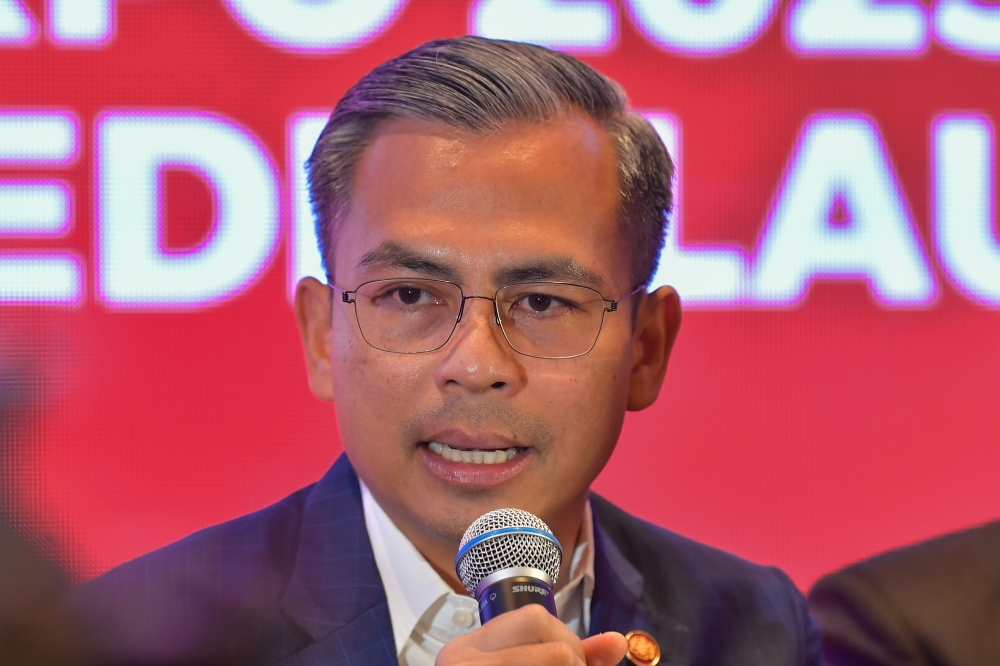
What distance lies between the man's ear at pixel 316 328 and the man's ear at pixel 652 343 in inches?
22.8

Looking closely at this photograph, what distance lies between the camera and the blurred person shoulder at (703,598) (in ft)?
7.00

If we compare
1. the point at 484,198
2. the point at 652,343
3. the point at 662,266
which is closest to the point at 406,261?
the point at 484,198

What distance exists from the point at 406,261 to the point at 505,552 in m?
0.63

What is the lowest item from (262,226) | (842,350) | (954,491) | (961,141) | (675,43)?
(954,491)

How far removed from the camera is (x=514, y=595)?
1.27 m

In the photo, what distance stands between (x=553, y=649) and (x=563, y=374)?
2.24 ft

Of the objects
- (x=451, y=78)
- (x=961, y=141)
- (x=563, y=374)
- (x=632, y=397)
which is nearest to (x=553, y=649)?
(x=563, y=374)

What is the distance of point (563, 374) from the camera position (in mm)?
1848

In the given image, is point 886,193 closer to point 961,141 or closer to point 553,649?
point 961,141

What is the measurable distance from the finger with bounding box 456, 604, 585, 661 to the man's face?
1.81 feet

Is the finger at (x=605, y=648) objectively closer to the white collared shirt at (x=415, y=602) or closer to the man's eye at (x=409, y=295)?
the white collared shirt at (x=415, y=602)

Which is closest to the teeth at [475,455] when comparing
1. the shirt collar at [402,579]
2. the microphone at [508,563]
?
the shirt collar at [402,579]

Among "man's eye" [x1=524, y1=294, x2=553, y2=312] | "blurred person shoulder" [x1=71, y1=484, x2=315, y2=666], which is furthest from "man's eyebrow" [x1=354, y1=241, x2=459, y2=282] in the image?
"blurred person shoulder" [x1=71, y1=484, x2=315, y2=666]

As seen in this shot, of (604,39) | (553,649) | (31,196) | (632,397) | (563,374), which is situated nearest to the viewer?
(553,649)
